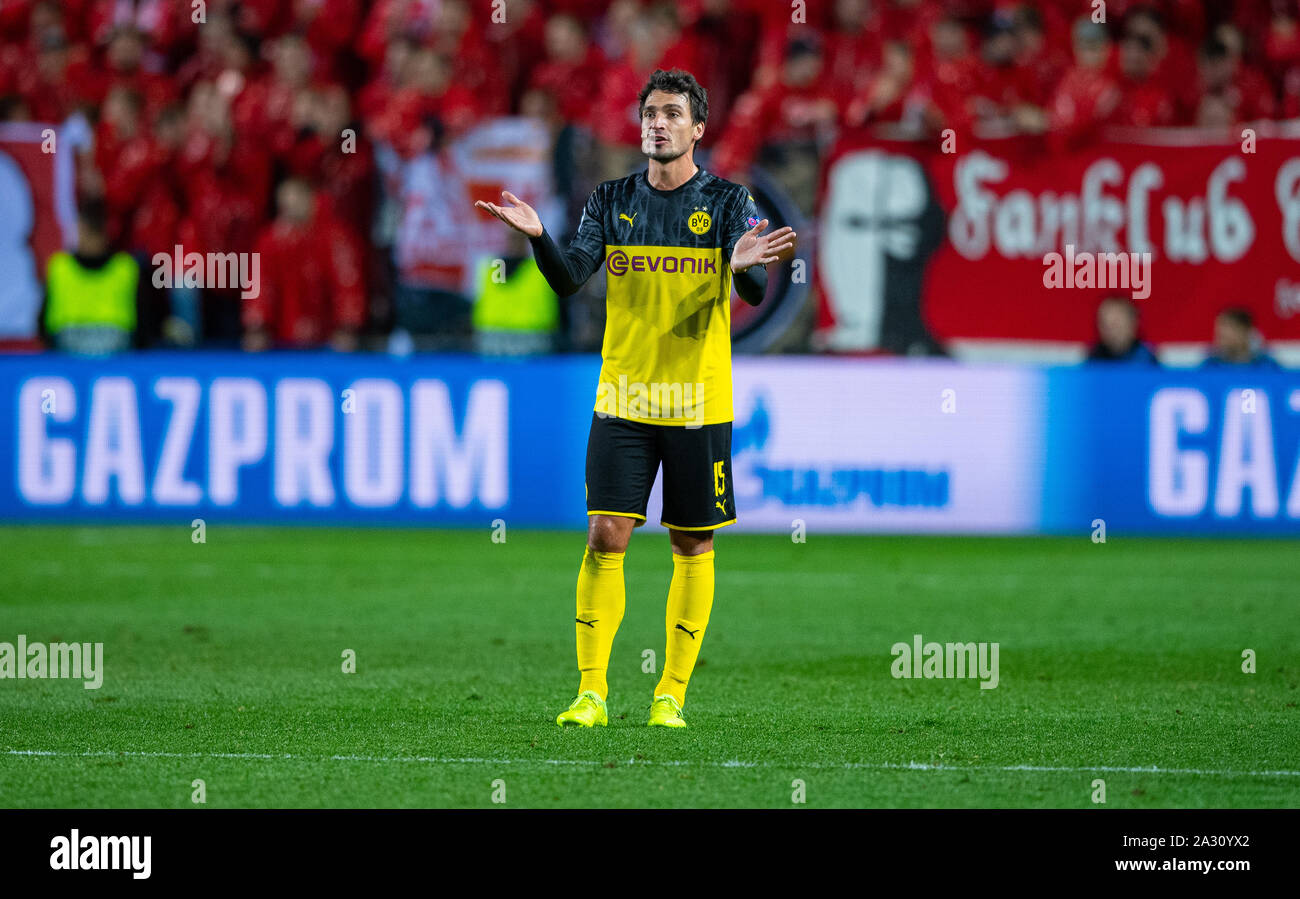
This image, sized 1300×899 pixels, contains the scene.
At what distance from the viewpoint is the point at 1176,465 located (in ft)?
41.2

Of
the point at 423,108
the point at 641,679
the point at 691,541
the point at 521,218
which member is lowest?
the point at 641,679

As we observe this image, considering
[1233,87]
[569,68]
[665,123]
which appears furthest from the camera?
[569,68]

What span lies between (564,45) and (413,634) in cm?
817

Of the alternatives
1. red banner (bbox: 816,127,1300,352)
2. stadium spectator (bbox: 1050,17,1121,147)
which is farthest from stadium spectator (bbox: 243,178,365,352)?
stadium spectator (bbox: 1050,17,1121,147)

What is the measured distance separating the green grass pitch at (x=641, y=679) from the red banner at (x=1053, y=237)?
203 cm

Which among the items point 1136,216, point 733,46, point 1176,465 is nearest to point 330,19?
point 733,46

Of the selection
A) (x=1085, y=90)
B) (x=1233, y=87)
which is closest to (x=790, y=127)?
(x=1085, y=90)

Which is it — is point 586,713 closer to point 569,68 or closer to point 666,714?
point 666,714

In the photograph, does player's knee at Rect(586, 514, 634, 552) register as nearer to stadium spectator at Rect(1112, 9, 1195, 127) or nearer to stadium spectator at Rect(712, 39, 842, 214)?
stadium spectator at Rect(712, 39, 842, 214)

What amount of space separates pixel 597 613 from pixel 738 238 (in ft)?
4.48

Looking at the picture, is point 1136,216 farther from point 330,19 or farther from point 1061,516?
point 330,19

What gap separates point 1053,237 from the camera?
543 inches

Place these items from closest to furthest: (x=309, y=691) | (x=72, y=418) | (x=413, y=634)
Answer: (x=309, y=691), (x=413, y=634), (x=72, y=418)

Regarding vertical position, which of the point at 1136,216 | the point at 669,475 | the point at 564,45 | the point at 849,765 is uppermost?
the point at 564,45
